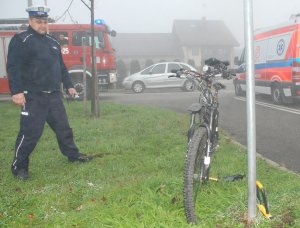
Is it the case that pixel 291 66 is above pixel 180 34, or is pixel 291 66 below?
below

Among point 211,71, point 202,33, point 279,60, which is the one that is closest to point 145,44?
point 202,33

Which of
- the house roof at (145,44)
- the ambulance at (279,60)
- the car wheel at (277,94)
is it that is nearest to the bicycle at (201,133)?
the ambulance at (279,60)

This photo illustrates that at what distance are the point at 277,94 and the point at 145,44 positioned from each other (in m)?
48.7

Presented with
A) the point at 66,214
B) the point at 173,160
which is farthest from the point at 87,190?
the point at 173,160

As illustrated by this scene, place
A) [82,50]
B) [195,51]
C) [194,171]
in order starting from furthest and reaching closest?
[195,51] < [82,50] < [194,171]

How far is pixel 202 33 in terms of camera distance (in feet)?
195

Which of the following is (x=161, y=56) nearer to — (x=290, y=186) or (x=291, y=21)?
(x=291, y=21)

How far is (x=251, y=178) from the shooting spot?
311cm

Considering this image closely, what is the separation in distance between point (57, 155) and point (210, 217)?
3.27 m

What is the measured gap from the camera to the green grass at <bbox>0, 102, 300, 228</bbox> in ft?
11.2

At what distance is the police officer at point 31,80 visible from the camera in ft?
15.7

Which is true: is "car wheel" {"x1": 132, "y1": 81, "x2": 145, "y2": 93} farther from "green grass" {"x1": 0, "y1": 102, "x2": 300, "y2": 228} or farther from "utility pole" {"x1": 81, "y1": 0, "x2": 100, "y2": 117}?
"green grass" {"x1": 0, "y1": 102, "x2": 300, "y2": 228}

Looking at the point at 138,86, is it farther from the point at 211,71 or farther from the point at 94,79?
the point at 211,71

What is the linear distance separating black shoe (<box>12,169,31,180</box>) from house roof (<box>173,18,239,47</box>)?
5310 centimetres
